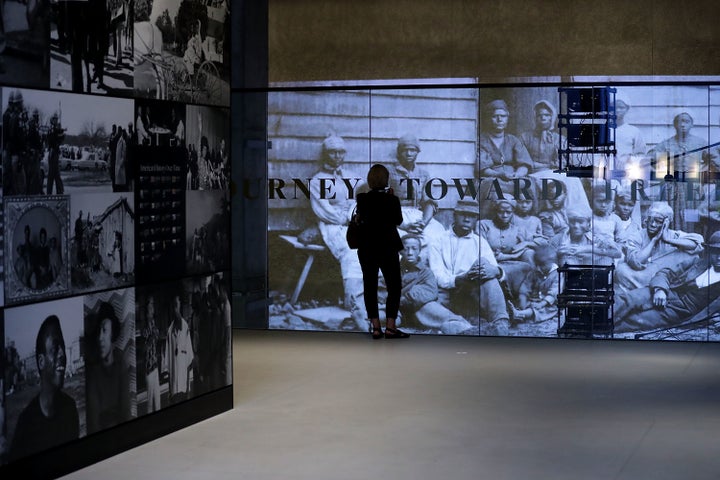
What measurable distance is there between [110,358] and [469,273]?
627cm

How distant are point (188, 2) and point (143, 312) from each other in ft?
6.30

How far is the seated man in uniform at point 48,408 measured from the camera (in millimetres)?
5984

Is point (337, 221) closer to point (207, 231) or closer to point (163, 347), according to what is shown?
point (207, 231)

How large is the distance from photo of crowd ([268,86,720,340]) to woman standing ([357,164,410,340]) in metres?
0.55

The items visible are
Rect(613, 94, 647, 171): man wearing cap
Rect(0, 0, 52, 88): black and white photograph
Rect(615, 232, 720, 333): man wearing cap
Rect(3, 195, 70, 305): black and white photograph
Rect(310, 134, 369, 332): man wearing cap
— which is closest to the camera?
Rect(0, 0, 52, 88): black and white photograph

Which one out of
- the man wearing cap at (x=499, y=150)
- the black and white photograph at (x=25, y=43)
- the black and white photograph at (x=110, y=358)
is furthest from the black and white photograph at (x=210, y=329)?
the man wearing cap at (x=499, y=150)

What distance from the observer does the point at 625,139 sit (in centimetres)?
1222


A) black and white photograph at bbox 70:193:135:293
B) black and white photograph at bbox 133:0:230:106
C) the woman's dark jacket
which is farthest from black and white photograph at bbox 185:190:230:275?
the woman's dark jacket

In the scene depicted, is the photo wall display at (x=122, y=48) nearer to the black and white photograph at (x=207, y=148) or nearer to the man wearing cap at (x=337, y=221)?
the black and white photograph at (x=207, y=148)

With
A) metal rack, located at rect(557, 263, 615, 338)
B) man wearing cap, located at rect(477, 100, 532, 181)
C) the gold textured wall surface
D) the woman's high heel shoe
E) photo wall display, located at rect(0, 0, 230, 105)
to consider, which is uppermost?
the gold textured wall surface

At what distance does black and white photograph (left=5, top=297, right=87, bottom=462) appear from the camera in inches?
233

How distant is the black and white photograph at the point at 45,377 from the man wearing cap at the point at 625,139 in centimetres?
707

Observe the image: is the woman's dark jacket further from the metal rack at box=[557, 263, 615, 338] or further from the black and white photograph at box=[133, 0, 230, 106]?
the black and white photograph at box=[133, 0, 230, 106]

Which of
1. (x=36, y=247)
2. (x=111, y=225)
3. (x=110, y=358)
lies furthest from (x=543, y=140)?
(x=36, y=247)
